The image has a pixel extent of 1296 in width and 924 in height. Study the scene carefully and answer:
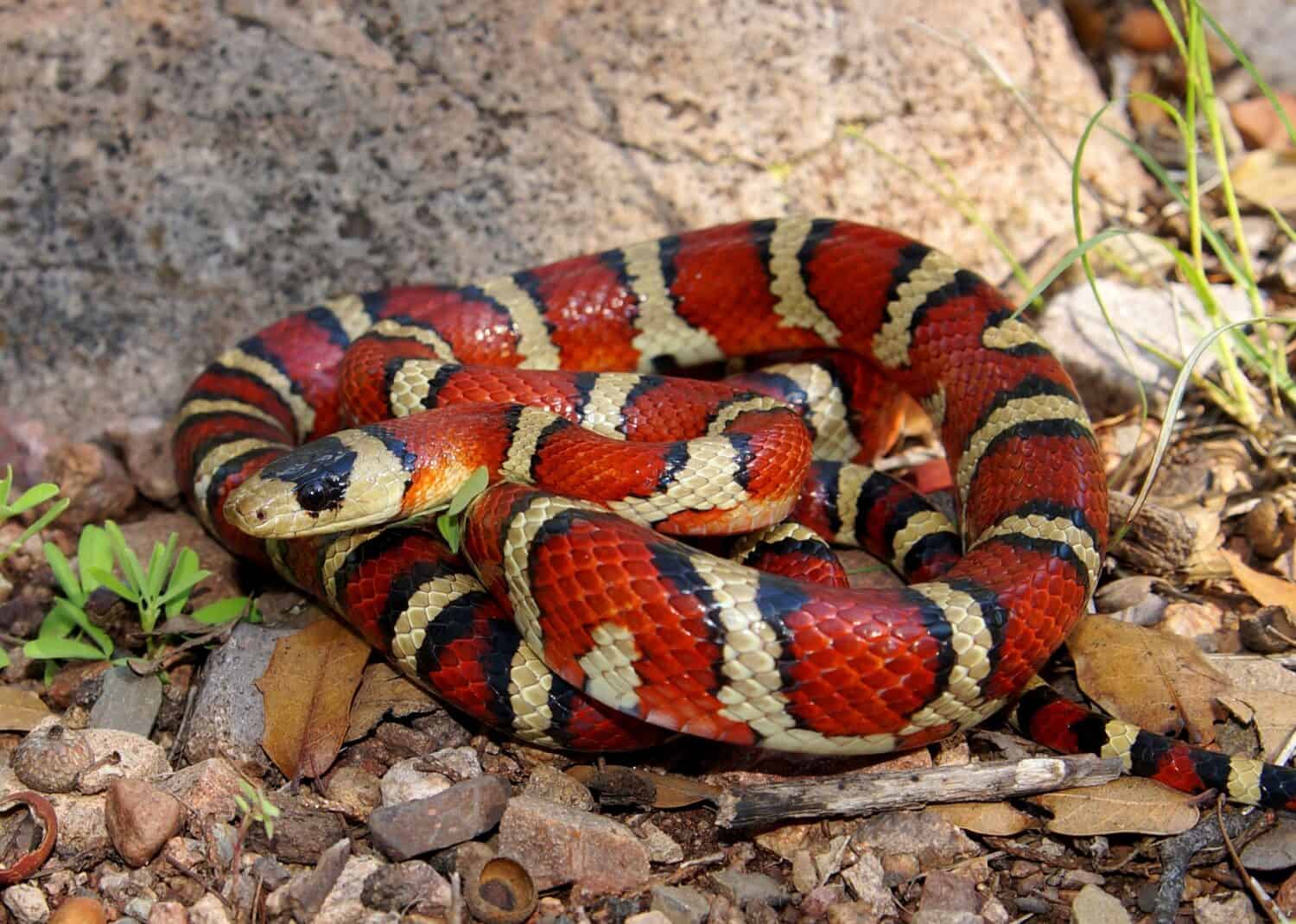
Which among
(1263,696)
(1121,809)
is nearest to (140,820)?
(1121,809)

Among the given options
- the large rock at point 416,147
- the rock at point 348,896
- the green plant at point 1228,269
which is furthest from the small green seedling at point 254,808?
the green plant at point 1228,269

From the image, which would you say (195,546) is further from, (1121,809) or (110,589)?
(1121,809)

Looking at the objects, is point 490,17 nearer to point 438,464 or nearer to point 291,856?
point 438,464

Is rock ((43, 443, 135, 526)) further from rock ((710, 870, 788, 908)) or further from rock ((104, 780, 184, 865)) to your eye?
rock ((710, 870, 788, 908))

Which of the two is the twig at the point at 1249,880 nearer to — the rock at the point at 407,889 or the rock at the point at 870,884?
the rock at the point at 870,884

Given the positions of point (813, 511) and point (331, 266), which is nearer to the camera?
point (813, 511)

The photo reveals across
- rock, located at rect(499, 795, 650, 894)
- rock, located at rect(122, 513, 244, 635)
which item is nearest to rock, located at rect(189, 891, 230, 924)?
rock, located at rect(499, 795, 650, 894)

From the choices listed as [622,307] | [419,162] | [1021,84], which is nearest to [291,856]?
[622,307]
